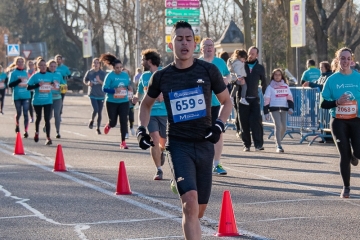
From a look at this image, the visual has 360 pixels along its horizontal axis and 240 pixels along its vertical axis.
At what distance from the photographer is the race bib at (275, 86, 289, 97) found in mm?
17672

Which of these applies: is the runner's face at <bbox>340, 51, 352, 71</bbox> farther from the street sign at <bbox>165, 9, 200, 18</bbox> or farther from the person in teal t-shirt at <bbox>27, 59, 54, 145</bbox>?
the street sign at <bbox>165, 9, 200, 18</bbox>

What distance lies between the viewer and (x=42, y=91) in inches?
750

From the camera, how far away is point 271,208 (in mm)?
9969

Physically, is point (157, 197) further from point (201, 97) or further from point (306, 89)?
point (306, 89)

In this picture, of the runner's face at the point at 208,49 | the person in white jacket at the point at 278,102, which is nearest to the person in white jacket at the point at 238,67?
the person in white jacket at the point at 278,102

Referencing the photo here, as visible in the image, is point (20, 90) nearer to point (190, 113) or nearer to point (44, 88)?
point (44, 88)

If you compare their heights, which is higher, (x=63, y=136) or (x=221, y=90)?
(x=221, y=90)

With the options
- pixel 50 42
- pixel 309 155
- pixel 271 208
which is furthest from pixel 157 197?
pixel 50 42

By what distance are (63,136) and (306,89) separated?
623 centimetres

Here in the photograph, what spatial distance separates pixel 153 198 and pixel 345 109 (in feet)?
8.49

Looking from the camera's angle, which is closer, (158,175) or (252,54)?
(158,175)

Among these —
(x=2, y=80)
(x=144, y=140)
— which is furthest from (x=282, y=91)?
(x=2, y=80)

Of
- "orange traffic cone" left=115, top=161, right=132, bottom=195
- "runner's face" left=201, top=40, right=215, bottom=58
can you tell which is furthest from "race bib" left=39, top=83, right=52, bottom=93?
"orange traffic cone" left=115, top=161, right=132, bottom=195

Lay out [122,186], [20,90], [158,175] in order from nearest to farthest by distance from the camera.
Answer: [122,186]
[158,175]
[20,90]
